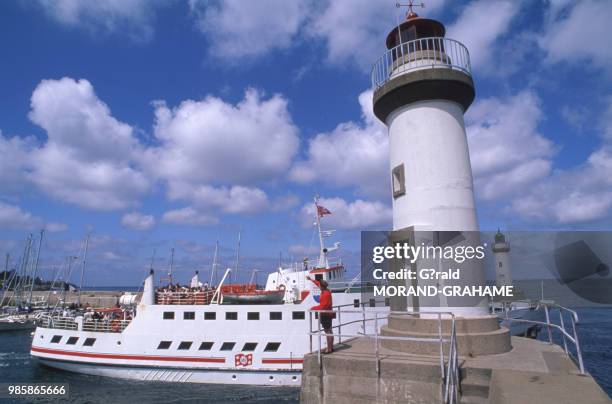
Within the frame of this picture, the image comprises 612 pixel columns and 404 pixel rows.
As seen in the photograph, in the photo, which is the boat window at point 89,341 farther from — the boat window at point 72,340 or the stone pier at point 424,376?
the stone pier at point 424,376

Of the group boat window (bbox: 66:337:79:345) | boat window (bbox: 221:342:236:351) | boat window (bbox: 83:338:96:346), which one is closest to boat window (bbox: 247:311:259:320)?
boat window (bbox: 221:342:236:351)

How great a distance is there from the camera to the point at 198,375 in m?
19.9

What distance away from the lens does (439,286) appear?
25.2 feet

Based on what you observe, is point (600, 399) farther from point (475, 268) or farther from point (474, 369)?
point (475, 268)

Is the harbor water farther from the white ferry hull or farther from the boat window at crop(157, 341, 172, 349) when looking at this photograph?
the boat window at crop(157, 341, 172, 349)

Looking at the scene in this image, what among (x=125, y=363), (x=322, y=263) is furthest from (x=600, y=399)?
(x=125, y=363)

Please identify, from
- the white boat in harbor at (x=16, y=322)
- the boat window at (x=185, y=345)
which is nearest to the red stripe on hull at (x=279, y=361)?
the boat window at (x=185, y=345)

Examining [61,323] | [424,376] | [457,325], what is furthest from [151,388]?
[424,376]

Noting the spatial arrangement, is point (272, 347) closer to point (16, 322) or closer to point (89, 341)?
point (89, 341)

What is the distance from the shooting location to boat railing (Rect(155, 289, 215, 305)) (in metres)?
20.9

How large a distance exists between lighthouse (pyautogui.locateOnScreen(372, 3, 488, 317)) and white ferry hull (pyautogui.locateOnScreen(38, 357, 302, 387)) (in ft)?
42.8

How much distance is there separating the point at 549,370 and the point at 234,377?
1747cm

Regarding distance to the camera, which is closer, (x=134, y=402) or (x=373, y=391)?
(x=373, y=391)

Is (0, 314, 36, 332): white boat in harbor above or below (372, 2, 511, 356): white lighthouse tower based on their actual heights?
below
